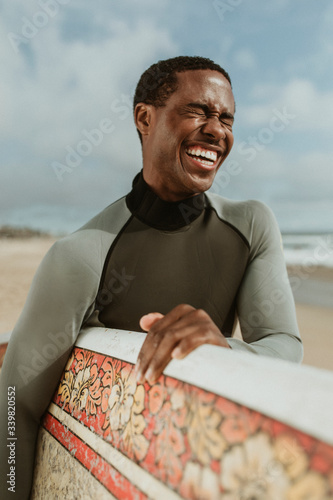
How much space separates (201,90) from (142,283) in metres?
0.59

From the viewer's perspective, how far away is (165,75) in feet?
4.25

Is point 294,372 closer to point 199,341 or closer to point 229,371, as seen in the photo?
point 229,371

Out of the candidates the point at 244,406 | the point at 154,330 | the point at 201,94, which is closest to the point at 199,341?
the point at 154,330

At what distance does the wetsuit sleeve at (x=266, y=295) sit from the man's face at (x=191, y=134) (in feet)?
0.85

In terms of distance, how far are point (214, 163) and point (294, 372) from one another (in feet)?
2.66

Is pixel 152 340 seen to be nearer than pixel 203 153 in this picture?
Yes

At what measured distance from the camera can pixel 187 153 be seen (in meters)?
1.24

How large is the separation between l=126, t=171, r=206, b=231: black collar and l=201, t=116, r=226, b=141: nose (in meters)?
0.20

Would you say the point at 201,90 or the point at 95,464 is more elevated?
the point at 201,90

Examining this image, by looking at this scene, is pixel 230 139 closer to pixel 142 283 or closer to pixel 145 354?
pixel 142 283

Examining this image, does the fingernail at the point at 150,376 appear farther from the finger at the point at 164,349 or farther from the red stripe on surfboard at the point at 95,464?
the red stripe on surfboard at the point at 95,464

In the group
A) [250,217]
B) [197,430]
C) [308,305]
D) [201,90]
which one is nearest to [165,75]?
[201,90]

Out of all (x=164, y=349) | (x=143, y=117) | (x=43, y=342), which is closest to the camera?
(x=164, y=349)

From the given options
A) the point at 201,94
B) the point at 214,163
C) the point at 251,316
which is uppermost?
the point at 201,94
